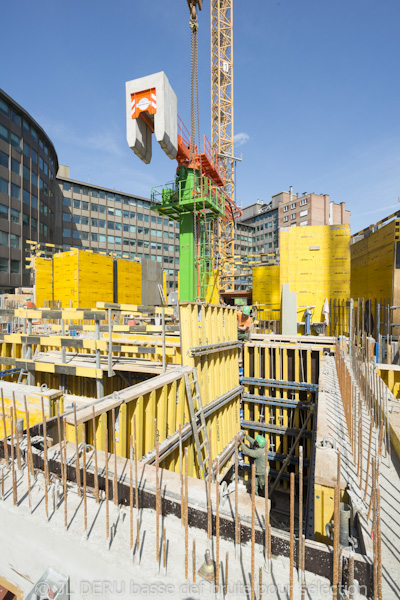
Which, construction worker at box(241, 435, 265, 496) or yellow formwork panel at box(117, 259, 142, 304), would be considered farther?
yellow formwork panel at box(117, 259, 142, 304)

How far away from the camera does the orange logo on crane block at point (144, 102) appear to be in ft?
42.8

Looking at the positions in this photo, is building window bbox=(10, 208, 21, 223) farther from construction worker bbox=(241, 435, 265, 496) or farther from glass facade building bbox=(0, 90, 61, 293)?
construction worker bbox=(241, 435, 265, 496)

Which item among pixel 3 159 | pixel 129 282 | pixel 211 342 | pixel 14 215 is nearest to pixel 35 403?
pixel 211 342

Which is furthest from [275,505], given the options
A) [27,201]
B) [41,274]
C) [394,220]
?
[27,201]

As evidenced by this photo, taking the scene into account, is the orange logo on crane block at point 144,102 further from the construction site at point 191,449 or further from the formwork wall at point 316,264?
the formwork wall at point 316,264

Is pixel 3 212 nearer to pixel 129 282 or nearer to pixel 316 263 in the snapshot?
pixel 129 282

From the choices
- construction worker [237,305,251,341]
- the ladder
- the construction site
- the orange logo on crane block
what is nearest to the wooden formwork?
the construction site

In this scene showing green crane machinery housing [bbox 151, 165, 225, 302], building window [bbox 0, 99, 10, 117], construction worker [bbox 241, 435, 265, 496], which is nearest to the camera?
construction worker [bbox 241, 435, 265, 496]

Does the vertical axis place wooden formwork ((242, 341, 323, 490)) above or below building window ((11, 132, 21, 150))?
below

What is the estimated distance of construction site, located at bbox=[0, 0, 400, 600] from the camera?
251cm

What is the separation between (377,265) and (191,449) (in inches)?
653

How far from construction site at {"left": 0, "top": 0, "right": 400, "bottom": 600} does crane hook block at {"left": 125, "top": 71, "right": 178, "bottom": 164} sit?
0.08 m

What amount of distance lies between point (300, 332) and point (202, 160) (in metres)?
12.3

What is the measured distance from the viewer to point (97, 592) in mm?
2520
